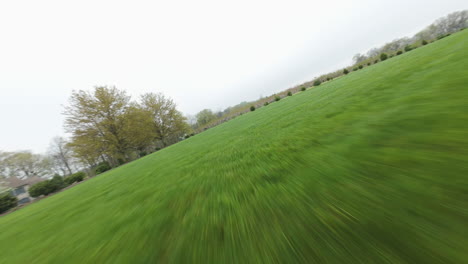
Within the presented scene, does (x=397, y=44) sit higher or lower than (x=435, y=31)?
higher

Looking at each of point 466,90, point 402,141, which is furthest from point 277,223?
Result: point 466,90

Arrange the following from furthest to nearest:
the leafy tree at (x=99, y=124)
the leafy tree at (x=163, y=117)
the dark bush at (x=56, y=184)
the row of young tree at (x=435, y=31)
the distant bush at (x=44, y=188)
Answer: the row of young tree at (x=435, y=31) → the leafy tree at (x=163, y=117) → the leafy tree at (x=99, y=124) → the dark bush at (x=56, y=184) → the distant bush at (x=44, y=188)

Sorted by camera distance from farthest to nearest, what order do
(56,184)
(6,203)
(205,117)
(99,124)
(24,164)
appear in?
1. (205,117)
2. (24,164)
3. (99,124)
4. (56,184)
5. (6,203)

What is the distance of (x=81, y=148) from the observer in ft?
77.3

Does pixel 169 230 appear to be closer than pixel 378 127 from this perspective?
Yes

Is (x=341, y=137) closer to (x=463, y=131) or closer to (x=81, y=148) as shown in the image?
(x=463, y=131)

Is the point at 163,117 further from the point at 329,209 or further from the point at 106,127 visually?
the point at 329,209

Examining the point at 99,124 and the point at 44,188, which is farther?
the point at 99,124

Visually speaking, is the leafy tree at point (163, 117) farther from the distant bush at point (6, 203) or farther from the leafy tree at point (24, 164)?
the leafy tree at point (24, 164)

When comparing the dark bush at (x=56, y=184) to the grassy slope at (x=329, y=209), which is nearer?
the grassy slope at (x=329, y=209)

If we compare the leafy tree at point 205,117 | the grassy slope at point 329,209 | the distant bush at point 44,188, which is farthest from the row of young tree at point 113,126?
the grassy slope at point 329,209

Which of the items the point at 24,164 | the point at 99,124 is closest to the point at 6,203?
the point at 99,124

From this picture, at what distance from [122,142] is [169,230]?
102ft

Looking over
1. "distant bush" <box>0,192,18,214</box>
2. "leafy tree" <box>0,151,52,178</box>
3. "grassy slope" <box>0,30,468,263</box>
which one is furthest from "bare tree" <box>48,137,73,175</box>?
"grassy slope" <box>0,30,468,263</box>
